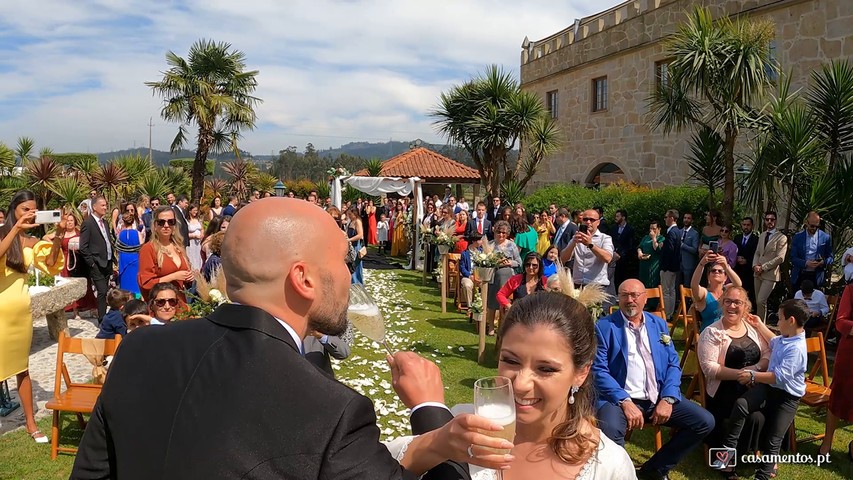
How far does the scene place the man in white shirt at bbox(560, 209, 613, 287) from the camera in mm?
A: 7887

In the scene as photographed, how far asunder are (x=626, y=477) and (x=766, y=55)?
11696 millimetres

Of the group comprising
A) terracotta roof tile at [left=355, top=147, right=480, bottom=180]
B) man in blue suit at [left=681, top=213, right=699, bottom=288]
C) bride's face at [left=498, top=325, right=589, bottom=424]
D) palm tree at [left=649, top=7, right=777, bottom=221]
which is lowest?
man in blue suit at [left=681, top=213, right=699, bottom=288]

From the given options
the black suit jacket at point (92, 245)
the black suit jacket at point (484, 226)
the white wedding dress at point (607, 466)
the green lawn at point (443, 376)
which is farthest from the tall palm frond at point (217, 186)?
the white wedding dress at point (607, 466)

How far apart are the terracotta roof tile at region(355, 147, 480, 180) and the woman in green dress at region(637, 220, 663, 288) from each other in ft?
61.4

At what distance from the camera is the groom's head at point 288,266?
1.52 metres

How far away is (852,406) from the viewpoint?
515 centimetres

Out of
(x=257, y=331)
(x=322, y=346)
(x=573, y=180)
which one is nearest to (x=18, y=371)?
(x=322, y=346)

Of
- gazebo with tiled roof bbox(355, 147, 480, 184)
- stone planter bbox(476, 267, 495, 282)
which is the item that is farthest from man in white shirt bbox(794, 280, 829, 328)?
gazebo with tiled roof bbox(355, 147, 480, 184)

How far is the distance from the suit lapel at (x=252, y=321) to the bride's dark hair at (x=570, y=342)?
1.41 meters

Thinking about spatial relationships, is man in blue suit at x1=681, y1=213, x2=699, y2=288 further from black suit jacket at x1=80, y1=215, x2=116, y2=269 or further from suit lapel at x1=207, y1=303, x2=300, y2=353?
suit lapel at x1=207, y1=303, x2=300, y2=353

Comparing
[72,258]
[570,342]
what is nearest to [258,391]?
[570,342]

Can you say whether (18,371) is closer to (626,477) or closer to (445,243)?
(626,477)

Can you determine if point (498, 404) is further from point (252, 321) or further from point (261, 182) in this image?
point (261, 182)

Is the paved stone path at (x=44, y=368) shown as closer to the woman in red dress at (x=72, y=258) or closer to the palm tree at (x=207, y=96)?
the woman in red dress at (x=72, y=258)
